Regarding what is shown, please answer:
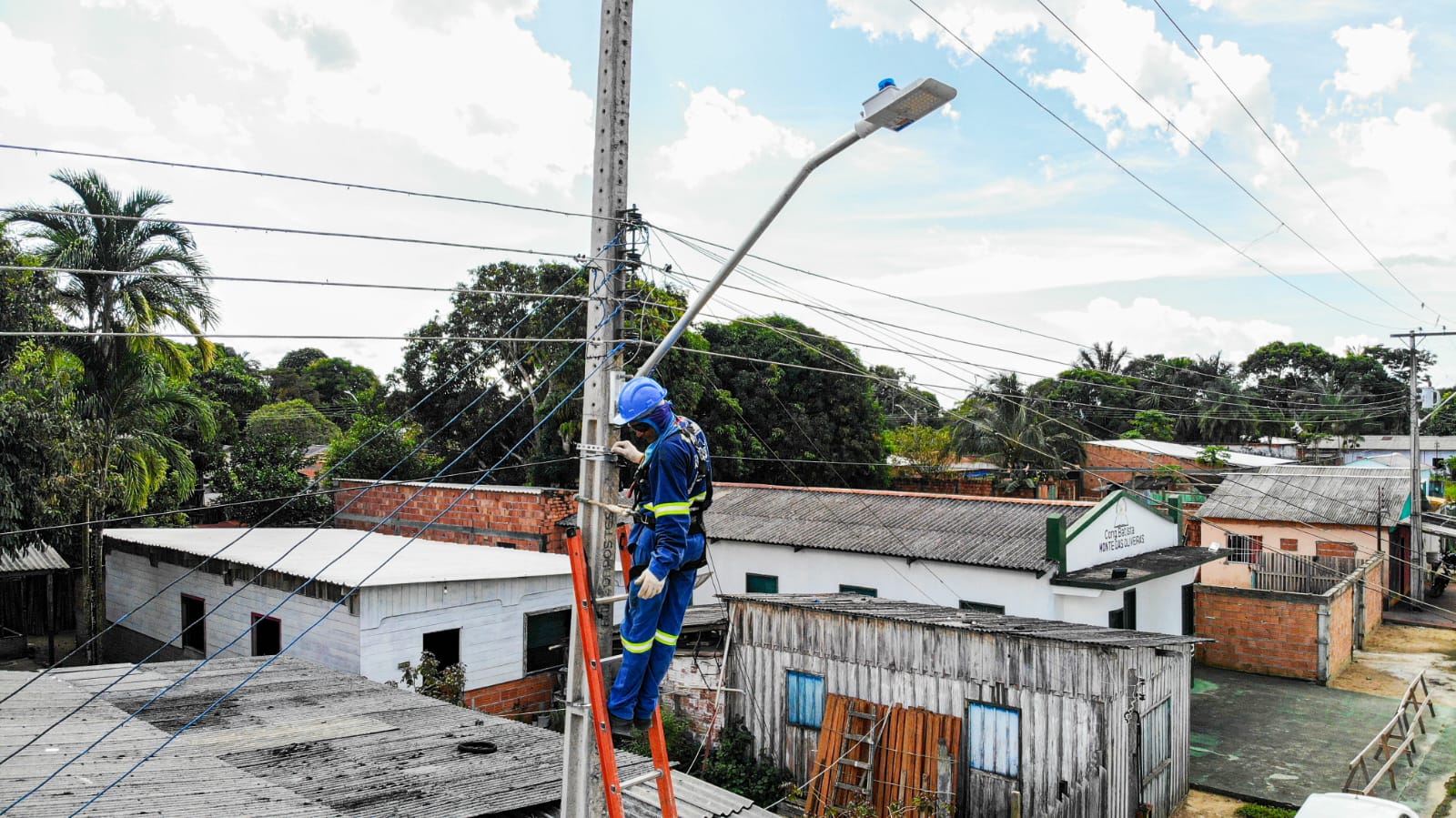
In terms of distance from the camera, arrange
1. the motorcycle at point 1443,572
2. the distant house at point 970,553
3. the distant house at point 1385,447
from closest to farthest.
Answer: the distant house at point 970,553, the motorcycle at point 1443,572, the distant house at point 1385,447

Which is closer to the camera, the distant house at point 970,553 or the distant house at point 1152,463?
the distant house at point 970,553

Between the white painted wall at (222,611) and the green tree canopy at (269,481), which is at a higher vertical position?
the green tree canopy at (269,481)

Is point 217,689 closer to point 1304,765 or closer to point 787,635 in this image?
point 787,635

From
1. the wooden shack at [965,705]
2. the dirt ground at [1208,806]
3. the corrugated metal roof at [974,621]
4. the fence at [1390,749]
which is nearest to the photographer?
the wooden shack at [965,705]

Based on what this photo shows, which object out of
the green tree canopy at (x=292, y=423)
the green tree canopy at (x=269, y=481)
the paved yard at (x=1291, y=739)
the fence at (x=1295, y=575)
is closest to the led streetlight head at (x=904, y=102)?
the paved yard at (x=1291, y=739)

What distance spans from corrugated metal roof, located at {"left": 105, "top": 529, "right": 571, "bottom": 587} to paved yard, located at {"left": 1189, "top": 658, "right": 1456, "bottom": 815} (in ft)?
40.2

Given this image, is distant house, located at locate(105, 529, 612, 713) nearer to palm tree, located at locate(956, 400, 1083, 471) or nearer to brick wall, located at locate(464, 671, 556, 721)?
brick wall, located at locate(464, 671, 556, 721)

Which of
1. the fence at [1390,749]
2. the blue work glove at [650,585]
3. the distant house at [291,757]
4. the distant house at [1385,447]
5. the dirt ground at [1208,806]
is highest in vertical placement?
the blue work glove at [650,585]

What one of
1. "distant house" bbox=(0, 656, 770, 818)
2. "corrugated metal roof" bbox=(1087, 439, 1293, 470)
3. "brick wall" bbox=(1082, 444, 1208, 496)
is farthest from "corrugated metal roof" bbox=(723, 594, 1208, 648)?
"brick wall" bbox=(1082, 444, 1208, 496)

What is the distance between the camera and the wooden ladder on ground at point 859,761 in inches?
510

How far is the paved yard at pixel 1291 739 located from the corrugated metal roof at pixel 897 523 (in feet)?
14.8

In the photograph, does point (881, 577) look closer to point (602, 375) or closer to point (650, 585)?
point (602, 375)

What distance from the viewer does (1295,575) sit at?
78.0ft

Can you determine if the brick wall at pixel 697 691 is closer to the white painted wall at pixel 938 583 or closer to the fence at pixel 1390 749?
the white painted wall at pixel 938 583
